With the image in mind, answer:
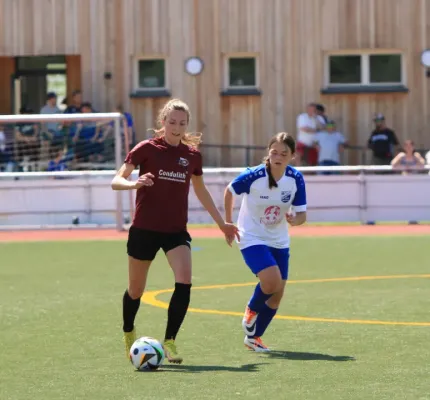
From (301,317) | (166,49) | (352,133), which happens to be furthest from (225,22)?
(301,317)

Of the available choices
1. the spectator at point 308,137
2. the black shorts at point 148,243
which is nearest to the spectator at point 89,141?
the spectator at point 308,137

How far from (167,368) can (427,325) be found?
2773 mm

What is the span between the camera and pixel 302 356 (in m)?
9.48

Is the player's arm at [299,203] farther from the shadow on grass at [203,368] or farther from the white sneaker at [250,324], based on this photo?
the shadow on grass at [203,368]

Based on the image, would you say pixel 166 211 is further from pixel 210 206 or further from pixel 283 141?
pixel 283 141

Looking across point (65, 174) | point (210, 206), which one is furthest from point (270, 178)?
point (65, 174)

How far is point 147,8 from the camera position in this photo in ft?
96.9

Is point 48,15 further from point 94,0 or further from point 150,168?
point 150,168

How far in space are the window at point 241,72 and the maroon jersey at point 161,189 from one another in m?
20.5

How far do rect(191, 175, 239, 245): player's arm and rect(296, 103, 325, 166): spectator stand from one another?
1730 centimetres

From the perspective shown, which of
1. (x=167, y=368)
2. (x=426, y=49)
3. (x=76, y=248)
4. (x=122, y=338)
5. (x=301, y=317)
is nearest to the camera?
(x=167, y=368)

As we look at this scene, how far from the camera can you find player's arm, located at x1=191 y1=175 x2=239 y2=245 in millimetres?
9797

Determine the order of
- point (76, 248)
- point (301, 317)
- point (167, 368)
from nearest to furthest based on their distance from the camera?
point (167, 368), point (301, 317), point (76, 248)

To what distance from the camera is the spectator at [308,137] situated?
89.6 feet
